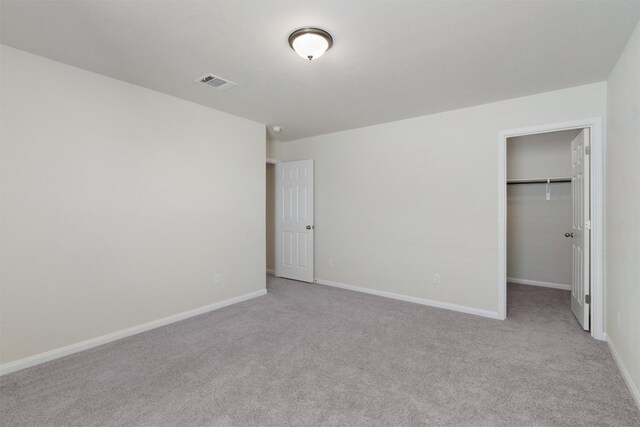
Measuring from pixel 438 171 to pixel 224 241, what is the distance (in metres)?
2.88

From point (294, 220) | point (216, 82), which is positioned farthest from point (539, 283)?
point (216, 82)

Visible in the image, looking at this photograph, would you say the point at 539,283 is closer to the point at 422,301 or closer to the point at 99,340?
the point at 422,301

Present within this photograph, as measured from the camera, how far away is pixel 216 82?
3014mm

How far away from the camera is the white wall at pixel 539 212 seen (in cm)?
477

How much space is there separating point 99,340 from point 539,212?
20.1 feet

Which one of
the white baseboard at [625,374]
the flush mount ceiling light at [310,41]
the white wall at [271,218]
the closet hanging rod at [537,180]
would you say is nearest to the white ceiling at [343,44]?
the flush mount ceiling light at [310,41]

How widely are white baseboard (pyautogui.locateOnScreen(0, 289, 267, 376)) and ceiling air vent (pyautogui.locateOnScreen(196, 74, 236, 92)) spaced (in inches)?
98.5

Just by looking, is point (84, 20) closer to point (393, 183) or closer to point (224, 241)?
point (224, 241)

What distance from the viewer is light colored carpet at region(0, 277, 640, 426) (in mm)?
1897

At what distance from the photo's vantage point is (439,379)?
2.29 meters

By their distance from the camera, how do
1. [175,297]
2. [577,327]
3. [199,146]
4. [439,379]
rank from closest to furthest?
[439,379] → [577,327] → [175,297] → [199,146]

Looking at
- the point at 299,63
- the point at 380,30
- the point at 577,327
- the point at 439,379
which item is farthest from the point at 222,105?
the point at 577,327

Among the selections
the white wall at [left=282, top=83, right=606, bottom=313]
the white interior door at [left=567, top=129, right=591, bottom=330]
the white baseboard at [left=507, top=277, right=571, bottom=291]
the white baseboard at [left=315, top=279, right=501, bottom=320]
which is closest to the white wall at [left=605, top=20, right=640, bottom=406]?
the white interior door at [left=567, top=129, right=591, bottom=330]

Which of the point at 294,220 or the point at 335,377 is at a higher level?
the point at 294,220
